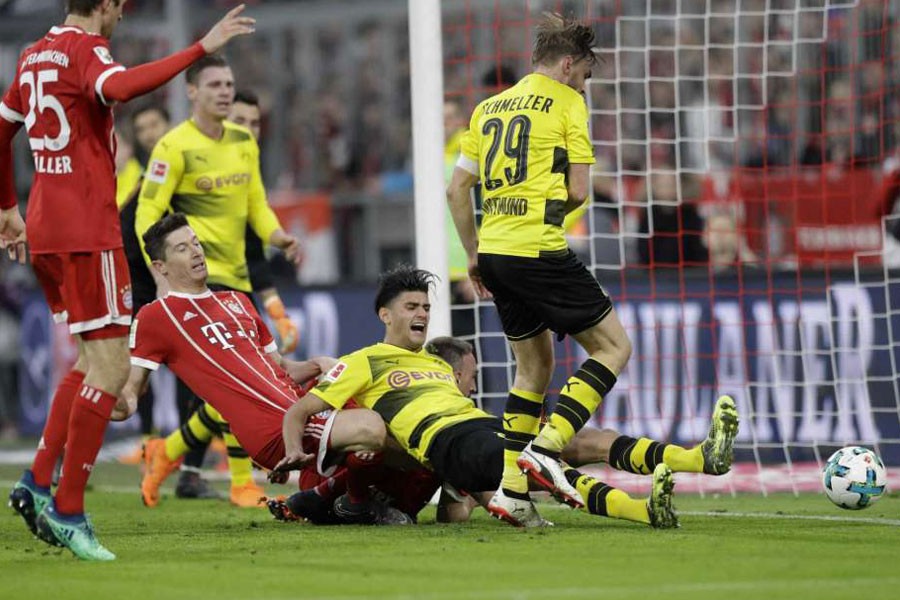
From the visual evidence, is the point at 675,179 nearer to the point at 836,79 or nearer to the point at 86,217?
the point at 836,79

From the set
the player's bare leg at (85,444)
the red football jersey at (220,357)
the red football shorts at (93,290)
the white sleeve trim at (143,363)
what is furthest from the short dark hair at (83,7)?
the white sleeve trim at (143,363)

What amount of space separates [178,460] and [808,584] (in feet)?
16.6

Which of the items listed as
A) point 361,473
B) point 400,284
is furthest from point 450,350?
point 361,473

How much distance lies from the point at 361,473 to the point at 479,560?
65.6 inches

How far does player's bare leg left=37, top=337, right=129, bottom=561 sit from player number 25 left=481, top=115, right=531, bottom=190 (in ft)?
6.11

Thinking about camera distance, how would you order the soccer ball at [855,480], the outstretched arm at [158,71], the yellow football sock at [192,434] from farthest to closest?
the yellow football sock at [192,434] → the soccer ball at [855,480] → the outstretched arm at [158,71]

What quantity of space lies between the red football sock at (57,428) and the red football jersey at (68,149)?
568mm

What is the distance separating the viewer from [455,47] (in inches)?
679

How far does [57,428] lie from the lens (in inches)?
256

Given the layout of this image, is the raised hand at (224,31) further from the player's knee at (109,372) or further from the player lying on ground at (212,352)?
the player lying on ground at (212,352)

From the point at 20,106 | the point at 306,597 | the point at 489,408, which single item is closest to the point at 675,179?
the point at 489,408

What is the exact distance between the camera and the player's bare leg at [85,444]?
611cm

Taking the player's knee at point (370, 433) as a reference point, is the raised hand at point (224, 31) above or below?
above

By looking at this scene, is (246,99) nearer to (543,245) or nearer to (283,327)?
(283,327)
